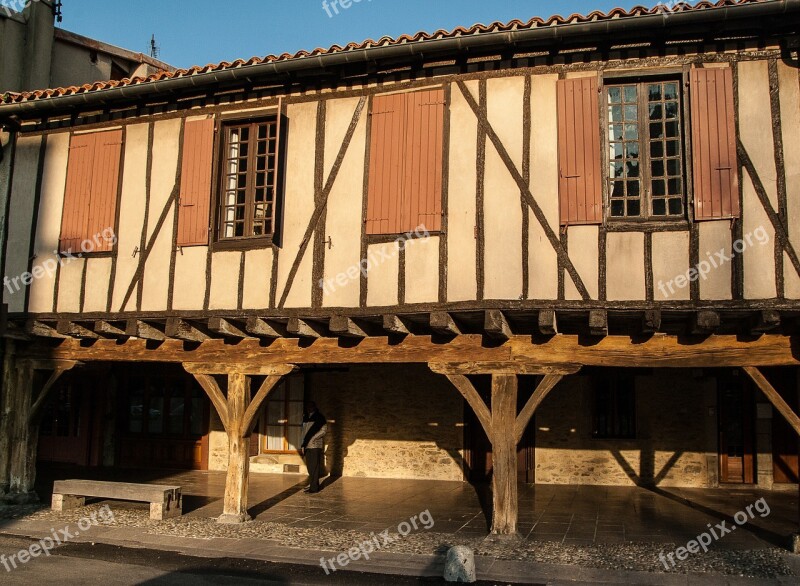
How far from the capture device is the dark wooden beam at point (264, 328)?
894 centimetres

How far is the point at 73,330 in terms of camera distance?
10102 millimetres

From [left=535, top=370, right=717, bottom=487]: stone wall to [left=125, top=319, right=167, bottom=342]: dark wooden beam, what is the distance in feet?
20.5

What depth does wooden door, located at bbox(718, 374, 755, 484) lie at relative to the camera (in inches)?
465

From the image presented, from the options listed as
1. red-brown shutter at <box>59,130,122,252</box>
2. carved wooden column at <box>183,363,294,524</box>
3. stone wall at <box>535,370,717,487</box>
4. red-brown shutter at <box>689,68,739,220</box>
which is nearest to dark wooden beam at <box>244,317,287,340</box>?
carved wooden column at <box>183,363,294,524</box>

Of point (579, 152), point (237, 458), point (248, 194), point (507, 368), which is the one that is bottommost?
point (237, 458)

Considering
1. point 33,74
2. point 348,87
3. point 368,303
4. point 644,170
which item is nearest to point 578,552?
point 368,303

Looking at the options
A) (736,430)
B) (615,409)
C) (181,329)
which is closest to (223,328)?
(181,329)

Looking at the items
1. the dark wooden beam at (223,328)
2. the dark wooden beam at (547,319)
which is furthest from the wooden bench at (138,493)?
the dark wooden beam at (547,319)

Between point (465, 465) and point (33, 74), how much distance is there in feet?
37.7

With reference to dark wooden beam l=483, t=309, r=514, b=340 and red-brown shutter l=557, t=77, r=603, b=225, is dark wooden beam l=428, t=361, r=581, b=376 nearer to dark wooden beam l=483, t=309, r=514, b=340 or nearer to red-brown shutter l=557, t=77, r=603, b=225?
dark wooden beam l=483, t=309, r=514, b=340

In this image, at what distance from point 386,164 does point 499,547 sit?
4.46 m

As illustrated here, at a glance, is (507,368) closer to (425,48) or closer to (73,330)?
(425,48)

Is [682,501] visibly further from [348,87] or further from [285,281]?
[348,87]

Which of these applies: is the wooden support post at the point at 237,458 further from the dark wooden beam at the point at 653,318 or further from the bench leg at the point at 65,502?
the dark wooden beam at the point at 653,318
